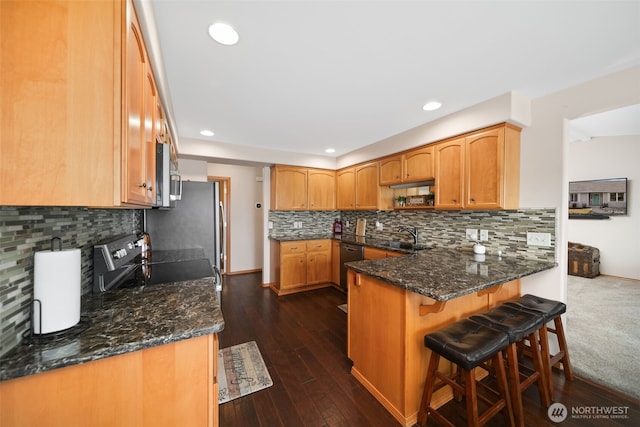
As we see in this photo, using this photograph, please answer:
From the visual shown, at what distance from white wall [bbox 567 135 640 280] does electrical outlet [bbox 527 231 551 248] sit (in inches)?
124

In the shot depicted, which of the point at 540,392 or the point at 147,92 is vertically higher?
the point at 147,92

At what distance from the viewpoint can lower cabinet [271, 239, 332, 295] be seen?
Answer: 386 centimetres

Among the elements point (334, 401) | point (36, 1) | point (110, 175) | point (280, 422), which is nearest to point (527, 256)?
point (334, 401)

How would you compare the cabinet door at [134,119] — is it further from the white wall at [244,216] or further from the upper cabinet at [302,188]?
the white wall at [244,216]

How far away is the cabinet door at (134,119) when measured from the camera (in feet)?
2.76

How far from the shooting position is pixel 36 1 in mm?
723

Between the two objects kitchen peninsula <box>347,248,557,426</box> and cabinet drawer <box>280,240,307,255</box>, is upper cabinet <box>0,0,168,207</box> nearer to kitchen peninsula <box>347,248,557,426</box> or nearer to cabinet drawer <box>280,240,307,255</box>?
kitchen peninsula <box>347,248,557,426</box>

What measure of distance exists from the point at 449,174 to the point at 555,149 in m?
0.83

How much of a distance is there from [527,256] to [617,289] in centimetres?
346

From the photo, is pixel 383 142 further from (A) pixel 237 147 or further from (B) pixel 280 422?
(B) pixel 280 422

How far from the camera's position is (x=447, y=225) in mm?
2898

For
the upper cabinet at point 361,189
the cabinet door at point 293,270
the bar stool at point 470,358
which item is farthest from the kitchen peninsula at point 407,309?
the cabinet door at point 293,270
